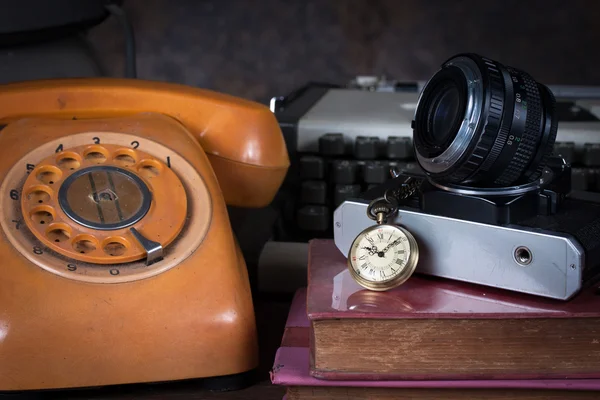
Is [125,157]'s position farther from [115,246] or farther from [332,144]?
[332,144]

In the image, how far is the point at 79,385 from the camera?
697mm

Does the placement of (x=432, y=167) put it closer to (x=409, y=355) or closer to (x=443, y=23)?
(x=409, y=355)

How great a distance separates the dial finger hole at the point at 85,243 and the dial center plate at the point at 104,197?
1cm

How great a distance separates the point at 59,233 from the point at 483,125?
365 mm

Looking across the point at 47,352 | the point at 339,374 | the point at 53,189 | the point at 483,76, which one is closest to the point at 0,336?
the point at 47,352

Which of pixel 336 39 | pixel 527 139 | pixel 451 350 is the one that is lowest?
pixel 336 39

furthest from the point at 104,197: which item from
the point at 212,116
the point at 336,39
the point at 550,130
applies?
the point at 336,39

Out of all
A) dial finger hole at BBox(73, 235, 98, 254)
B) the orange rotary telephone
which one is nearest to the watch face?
the orange rotary telephone

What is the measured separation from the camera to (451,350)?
64cm

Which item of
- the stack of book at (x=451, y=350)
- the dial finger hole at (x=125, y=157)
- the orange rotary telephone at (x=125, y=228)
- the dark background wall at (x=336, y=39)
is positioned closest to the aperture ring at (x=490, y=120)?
the stack of book at (x=451, y=350)

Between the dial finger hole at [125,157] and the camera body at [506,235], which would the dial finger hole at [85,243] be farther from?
the camera body at [506,235]

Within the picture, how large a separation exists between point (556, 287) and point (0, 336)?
0.41 meters

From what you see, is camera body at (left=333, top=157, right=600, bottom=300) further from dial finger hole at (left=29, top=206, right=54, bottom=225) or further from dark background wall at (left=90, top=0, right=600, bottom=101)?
dark background wall at (left=90, top=0, right=600, bottom=101)

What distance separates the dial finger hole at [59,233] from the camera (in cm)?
75
